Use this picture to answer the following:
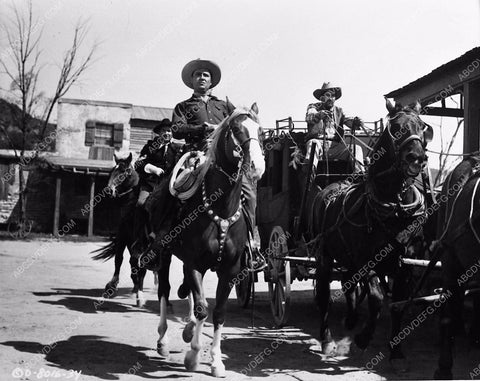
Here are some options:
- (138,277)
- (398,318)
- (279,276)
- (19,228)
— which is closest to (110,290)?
(138,277)

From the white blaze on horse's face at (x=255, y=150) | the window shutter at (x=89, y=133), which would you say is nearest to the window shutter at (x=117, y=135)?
the window shutter at (x=89, y=133)

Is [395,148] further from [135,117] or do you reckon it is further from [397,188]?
[135,117]

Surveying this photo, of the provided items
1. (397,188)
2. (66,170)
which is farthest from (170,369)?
(66,170)

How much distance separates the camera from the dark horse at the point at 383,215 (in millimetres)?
5836

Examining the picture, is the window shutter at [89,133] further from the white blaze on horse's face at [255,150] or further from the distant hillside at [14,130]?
the white blaze on horse's face at [255,150]

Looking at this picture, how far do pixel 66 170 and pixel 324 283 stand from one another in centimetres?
2444

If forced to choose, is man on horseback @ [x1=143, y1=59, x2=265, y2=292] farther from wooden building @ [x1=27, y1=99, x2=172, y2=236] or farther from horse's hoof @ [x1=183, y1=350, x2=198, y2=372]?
wooden building @ [x1=27, y1=99, x2=172, y2=236]

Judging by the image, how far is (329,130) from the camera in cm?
904

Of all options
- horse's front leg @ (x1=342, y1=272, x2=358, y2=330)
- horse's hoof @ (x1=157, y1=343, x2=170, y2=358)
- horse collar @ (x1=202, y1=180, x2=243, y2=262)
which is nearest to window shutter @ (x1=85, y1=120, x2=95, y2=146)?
horse's front leg @ (x1=342, y1=272, x2=358, y2=330)

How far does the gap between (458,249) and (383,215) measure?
933 mm

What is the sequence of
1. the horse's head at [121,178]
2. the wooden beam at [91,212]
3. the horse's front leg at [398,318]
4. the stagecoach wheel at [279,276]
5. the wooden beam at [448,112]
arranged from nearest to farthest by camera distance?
the horse's front leg at [398,318]
the stagecoach wheel at [279,276]
the horse's head at [121,178]
the wooden beam at [448,112]
the wooden beam at [91,212]

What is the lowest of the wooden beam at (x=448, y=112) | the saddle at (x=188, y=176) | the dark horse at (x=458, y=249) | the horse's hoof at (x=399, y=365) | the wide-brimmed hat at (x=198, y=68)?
the horse's hoof at (x=399, y=365)

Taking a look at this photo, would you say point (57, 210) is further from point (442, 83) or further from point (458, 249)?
point (458, 249)

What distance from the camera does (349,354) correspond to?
7.00 metres
